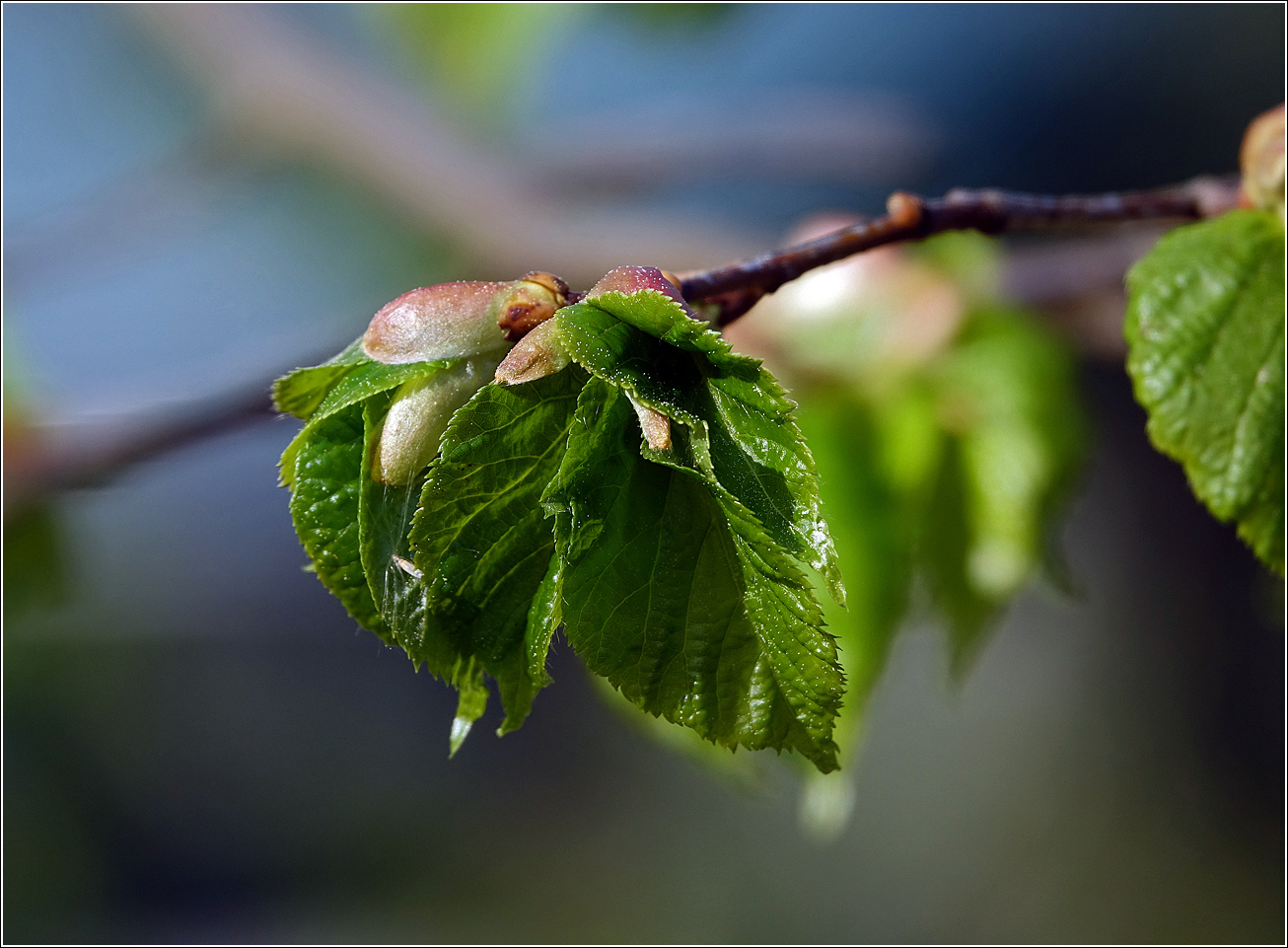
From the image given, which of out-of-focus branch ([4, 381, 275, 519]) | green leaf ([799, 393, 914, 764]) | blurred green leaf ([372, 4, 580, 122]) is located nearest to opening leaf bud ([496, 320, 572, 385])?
out-of-focus branch ([4, 381, 275, 519])

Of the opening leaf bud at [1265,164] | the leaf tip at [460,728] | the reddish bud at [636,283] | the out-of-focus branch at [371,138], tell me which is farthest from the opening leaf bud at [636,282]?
the out-of-focus branch at [371,138]

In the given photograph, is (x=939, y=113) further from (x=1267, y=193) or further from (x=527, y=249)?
(x=1267, y=193)

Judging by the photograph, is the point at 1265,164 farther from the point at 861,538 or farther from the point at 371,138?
the point at 371,138

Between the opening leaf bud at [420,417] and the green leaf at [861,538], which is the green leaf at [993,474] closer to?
the green leaf at [861,538]

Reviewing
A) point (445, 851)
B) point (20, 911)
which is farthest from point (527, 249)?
point (20, 911)

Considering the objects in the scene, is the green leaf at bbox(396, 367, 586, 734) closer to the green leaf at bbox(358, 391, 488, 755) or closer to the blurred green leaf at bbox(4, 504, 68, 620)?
the green leaf at bbox(358, 391, 488, 755)

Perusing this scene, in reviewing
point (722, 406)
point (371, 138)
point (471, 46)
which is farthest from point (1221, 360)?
point (471, 46)

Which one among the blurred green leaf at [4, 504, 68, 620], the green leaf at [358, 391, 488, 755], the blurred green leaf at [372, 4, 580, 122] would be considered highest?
the blurred green leaf at [372, 4, 580, 122]
